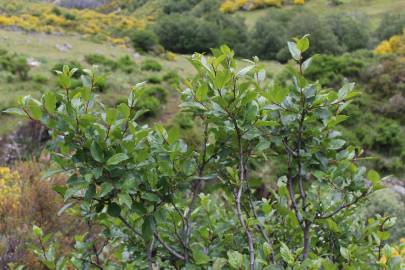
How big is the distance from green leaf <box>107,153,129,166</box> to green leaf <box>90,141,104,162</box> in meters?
0.04

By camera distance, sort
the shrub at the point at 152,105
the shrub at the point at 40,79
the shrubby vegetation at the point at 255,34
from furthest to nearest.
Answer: the shrubby vegetation at the point at 255,34, the shrub at the point at 40,79, the shrub at the point at 152,105

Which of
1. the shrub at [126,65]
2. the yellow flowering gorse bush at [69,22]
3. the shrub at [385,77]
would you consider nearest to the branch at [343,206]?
the shrub at [126,65]

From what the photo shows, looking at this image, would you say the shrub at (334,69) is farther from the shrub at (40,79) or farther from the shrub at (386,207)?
the shrub at (40,79)

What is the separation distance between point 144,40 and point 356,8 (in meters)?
28.8

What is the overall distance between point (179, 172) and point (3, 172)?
204 inches

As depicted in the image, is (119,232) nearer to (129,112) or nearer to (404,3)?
(129,112)

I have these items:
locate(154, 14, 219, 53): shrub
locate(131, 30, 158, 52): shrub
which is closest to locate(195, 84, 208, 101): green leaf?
locate(131, 30, 158, 52): shrub

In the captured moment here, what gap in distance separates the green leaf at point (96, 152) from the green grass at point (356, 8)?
41.8 meters

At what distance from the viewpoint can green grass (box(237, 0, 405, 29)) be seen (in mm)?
42281

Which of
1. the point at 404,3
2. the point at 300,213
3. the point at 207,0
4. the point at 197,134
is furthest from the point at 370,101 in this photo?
the point at 207,0

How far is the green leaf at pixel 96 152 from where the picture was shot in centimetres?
139

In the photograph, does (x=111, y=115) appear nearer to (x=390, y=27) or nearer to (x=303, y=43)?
(x=303, y=43)

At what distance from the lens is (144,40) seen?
25.1 m

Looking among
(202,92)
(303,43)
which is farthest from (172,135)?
(303,43)
